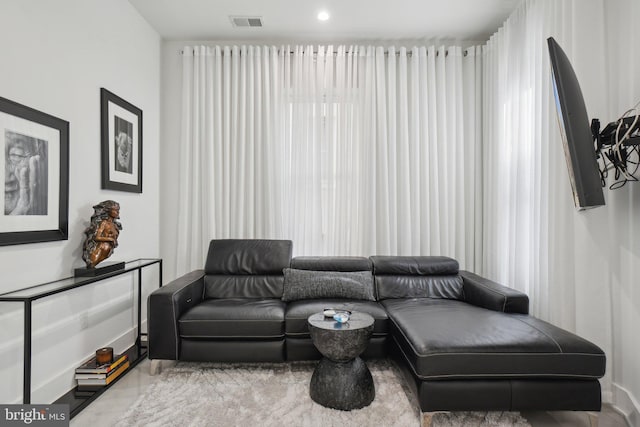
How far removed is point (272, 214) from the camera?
136 inches

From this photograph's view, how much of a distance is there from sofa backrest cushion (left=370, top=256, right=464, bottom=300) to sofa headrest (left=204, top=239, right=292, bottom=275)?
35.5 inches

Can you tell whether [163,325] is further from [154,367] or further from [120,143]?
[120,143]

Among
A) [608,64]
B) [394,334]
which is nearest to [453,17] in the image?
[608,64]

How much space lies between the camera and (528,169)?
2.76 meters

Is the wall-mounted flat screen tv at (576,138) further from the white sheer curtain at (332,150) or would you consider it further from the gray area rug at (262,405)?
the white sheer curtain at (332,150)

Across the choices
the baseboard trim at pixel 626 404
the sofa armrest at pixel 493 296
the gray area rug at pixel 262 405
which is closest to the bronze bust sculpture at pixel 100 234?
the gray area rug at pixel 262 405

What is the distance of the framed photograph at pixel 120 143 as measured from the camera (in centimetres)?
259

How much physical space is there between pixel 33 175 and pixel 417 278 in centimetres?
296

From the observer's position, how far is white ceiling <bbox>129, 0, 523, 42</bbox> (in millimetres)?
2926

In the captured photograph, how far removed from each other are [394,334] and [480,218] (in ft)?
6.09

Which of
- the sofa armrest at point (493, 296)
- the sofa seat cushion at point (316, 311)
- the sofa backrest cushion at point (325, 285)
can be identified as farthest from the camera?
the sofa backrest cushion at point (325, 285)

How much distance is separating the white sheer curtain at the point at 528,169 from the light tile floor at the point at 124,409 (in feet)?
1.77

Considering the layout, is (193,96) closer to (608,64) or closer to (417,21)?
(417,21)

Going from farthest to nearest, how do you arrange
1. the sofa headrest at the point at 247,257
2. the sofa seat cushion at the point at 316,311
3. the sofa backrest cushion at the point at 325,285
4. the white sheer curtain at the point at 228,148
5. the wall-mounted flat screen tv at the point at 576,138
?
the white sheer curtain at the point at 228,148, the sofa headrest at the point at 247,257, the sofa backrest cushion at the point at 325,285, the sofa seat cushion at the point at 316,311, the wall-mounted flat screen tv at the point at 576,138
